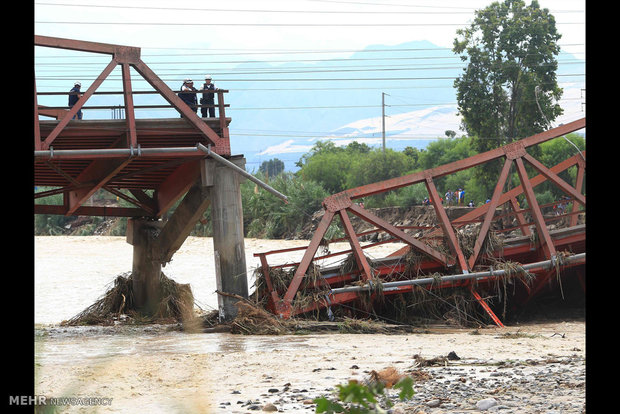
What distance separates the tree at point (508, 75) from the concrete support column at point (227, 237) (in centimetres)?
3437

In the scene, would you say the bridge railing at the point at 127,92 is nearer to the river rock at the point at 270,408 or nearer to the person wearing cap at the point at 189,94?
the person wearing cap at the point at 189,94

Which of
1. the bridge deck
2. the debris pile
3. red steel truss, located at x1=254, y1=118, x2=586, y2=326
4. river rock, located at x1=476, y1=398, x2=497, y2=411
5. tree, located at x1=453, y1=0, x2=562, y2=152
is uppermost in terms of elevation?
tree, located at x1=453, y1=0, x2=562, y2=152

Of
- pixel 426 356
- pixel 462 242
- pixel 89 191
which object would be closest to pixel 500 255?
pixel 462 242

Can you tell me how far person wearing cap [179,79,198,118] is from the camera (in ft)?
53.8

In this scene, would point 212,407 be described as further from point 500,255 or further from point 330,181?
point 330,181

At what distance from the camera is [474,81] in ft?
161

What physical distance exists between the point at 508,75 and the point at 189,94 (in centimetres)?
3628

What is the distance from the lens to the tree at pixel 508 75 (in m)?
47.9

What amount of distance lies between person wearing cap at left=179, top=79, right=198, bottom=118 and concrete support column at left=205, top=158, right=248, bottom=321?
5.06 ft

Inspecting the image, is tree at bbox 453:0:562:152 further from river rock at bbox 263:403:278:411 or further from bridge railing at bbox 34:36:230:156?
river rock at bbox 263:403:278:411

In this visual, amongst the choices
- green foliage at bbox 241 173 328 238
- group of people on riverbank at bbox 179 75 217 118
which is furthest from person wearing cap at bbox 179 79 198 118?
green foliage at bbox 241 173 328 238

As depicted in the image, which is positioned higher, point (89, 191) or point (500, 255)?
point (89, 191)

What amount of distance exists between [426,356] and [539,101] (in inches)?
1550

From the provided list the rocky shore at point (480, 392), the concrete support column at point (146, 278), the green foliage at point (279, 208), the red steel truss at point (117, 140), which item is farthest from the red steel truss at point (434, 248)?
the green foliage at point (279, 208)
